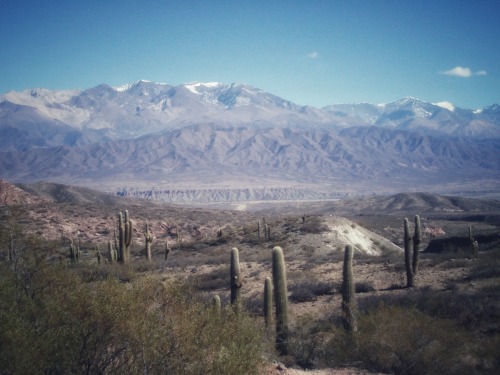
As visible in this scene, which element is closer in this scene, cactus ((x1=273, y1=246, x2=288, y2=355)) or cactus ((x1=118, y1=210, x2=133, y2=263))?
cactus ((x1=273, y1=246, x2=288, y2=355))

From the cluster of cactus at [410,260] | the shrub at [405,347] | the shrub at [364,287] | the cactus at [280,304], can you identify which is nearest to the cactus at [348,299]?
the shrub at [405,347]

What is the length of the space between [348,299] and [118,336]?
7.22 m

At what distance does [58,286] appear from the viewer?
8414mm

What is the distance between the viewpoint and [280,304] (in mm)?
11133

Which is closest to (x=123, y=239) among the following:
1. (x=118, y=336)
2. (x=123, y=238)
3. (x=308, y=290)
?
(x=123, y=238)

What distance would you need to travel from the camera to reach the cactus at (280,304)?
10488 mm

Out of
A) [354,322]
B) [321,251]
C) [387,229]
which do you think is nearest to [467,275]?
[354,322]

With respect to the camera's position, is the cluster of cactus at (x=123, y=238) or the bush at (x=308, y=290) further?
the cluster of cactus at (x=123, y=238)

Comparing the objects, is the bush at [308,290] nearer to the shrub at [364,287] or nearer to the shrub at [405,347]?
the shrub at [364,287]

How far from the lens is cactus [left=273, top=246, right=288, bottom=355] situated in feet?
34.4

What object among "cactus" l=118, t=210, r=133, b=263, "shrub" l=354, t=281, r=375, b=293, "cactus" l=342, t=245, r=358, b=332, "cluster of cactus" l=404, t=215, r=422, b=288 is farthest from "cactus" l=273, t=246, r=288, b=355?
"cactus" l=118, t=210, r=133, b=263

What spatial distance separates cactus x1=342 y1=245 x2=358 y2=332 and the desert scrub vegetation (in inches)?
175

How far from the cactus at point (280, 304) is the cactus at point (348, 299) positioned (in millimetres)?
1713

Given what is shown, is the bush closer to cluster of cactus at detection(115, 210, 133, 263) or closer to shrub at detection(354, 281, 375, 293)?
shrub at detection(354, 281, 375, 293)
